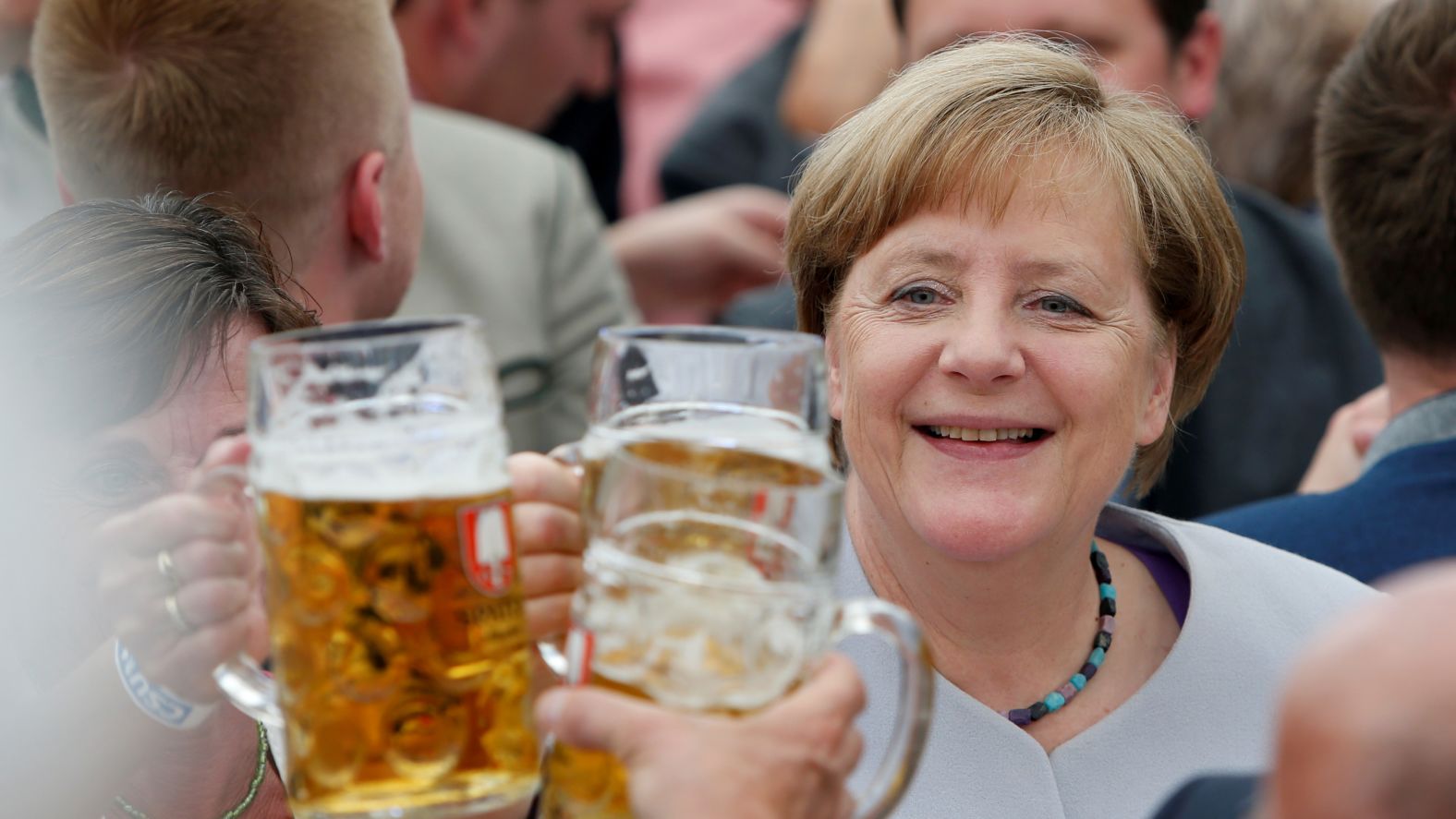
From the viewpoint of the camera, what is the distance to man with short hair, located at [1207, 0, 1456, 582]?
8.00 ft

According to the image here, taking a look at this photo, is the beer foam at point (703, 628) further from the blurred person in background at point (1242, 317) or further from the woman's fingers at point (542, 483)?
the blurred person in background at point (1242, 317)

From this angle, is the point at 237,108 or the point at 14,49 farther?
the point at 14,49

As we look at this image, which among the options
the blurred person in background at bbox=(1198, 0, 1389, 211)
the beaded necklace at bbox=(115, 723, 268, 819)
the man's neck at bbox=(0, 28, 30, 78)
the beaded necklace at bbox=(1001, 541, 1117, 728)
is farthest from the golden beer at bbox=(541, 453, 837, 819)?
the blurred person in background at bbox=(1198, 0, 1389, 211)

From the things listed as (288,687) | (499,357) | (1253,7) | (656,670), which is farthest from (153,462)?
(1253,7)

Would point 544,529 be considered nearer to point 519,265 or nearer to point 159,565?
point 159,565

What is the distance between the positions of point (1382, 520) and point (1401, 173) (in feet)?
1.81

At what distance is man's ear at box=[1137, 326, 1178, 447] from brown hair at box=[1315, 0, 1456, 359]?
576mm

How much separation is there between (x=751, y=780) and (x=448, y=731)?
23 cm

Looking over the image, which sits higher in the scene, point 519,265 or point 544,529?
point 544,529

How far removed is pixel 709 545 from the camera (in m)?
1.18

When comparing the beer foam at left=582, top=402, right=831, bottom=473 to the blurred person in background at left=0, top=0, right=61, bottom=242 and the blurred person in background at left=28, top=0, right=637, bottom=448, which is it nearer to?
the blurred person in background at left=28, top=0, right=637, bottom=448

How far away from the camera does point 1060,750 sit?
78.8 inches

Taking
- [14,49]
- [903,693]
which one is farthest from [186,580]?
[14,49]

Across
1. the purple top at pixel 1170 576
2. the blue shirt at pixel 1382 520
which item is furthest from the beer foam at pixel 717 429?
the blue shirt at pixel 1382 520
